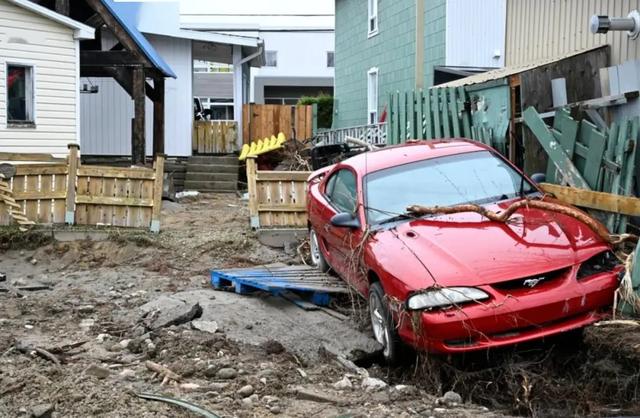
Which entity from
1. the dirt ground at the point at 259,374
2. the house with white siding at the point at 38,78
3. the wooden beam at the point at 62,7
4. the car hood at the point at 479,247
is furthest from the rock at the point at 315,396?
the wooden beam at the point at 62,7

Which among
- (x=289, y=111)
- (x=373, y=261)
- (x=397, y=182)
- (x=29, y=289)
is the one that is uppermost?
(x=289, y=111)

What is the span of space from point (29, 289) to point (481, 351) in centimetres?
575

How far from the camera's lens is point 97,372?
5168 millimetres

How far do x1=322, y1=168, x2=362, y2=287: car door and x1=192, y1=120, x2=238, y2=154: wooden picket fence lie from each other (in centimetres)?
1401

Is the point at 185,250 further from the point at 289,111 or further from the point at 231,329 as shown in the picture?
the point at 289,111

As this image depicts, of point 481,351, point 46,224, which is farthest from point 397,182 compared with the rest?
point 46,224

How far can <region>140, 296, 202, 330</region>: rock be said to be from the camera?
6688 mm

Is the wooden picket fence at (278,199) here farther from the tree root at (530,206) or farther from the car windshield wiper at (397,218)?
the tree root at (530,206)

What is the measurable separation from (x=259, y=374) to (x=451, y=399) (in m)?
1.35

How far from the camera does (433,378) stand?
17.0ft

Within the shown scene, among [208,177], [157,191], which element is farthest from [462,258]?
[208,177]

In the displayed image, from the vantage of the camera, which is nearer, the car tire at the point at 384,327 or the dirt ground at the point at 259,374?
the dirt ground at the point at 259,374

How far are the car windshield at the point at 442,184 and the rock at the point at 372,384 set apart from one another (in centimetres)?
173

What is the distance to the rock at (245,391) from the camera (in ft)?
15.7
